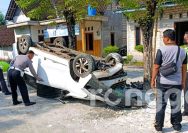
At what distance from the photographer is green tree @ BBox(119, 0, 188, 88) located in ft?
27.7

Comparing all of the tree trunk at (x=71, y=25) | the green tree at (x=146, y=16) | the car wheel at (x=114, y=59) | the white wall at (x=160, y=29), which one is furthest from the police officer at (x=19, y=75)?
the white wall at (x=160, y=29)

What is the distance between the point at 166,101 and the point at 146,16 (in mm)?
3793

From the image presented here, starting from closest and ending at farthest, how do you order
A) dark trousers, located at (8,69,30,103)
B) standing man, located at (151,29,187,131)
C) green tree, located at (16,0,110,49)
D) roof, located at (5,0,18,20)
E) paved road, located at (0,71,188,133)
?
standing man, located at (151,29,187,131) < paved road, located at (0,71,188,133) < dark trousers, located at (8,69,30,103) < green tree, located at (16,0,110,49) < roof, located at (5,0,18,20)

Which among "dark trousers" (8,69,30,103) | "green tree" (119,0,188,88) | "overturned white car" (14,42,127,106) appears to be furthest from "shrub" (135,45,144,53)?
"dark trousers" (8,69,30,103)

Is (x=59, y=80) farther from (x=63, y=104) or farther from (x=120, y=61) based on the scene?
(x=120, y=61)

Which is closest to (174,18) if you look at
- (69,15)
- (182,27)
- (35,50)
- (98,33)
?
(182,27)

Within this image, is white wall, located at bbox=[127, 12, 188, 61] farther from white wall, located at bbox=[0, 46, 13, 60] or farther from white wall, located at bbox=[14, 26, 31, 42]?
white wall, located at bbox=[0, 46, 13, 60]

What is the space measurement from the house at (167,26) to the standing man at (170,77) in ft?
32.4

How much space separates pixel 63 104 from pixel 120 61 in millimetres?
1822

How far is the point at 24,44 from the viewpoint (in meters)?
8.98

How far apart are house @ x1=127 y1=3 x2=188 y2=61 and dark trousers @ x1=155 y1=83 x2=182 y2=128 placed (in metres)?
9.96

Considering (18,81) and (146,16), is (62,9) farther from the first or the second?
(18,81)

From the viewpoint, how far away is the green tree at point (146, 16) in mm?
8430

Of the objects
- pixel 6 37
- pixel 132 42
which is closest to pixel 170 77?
pixel 132 42
